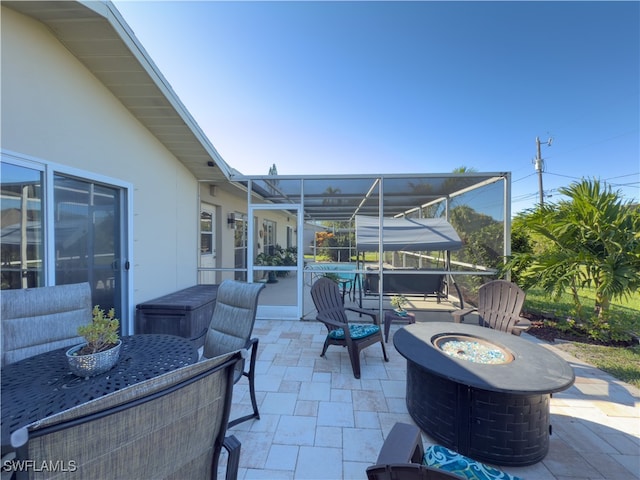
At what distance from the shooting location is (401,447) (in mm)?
1188

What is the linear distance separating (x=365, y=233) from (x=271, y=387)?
3.52 m

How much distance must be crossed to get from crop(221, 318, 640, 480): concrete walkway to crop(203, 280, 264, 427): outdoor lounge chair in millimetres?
331

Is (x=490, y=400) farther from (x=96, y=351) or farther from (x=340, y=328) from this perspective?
(x=96, y=351)

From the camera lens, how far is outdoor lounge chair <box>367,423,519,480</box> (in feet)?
2.65

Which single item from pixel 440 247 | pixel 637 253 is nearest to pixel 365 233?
pixel 440 247

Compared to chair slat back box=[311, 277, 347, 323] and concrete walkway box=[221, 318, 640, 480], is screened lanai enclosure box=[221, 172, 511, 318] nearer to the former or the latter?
chair slat back box=[311, 277, 347, 323]

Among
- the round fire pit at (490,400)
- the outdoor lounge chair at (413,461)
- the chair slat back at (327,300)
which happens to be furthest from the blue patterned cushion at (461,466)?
the chair slat back at (327,300)

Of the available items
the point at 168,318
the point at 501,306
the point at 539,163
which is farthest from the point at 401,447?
the point at 539,163

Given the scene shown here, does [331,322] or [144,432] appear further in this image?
[331,322]

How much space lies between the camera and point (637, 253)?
11.8ft

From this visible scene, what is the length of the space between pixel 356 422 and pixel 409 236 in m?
Answer: 3.86

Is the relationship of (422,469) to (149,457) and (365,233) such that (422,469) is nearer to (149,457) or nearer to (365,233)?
(149,457)

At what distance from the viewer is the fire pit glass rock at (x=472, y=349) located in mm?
2242

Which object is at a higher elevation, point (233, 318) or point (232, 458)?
point (233, 318)
